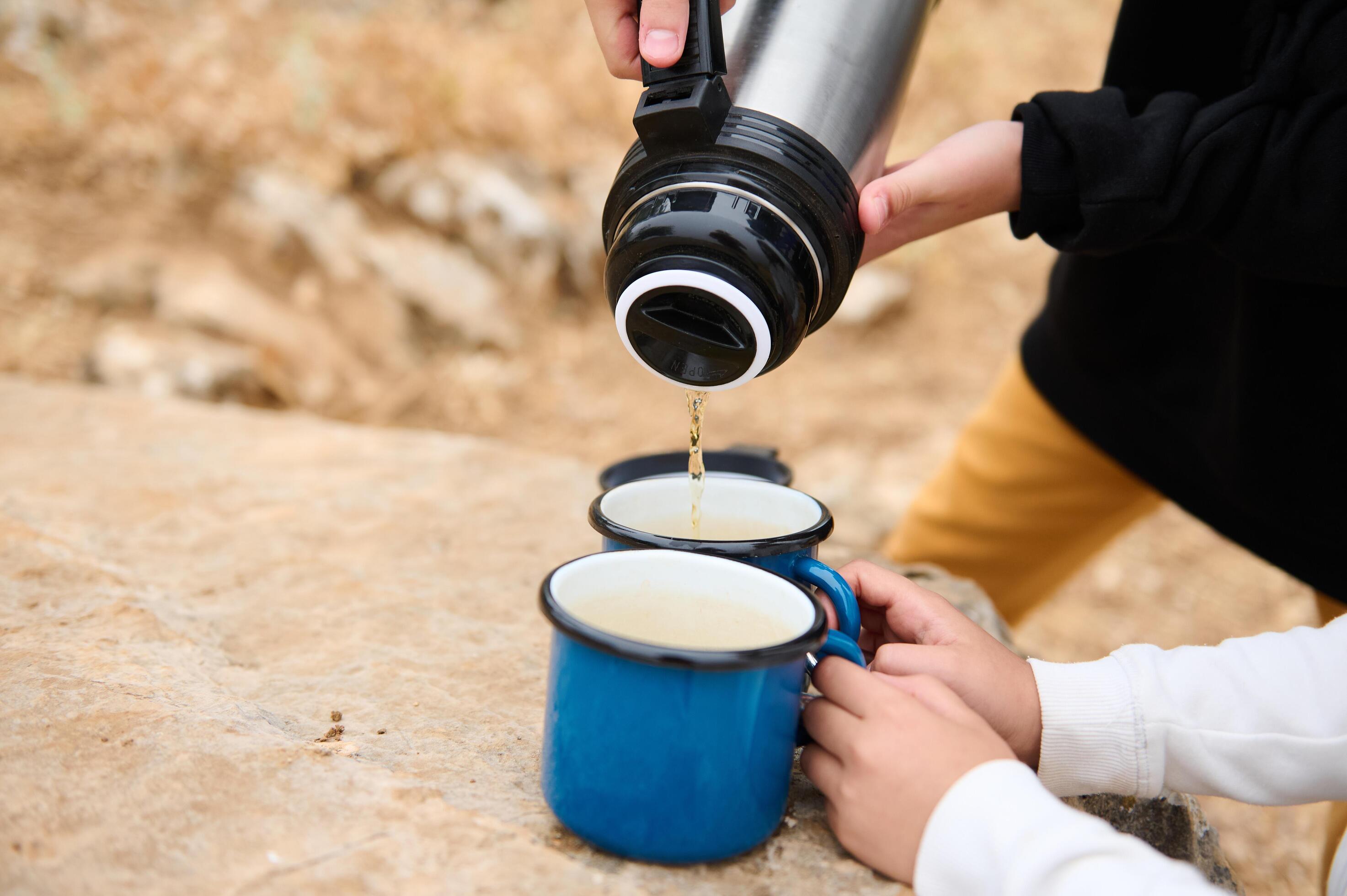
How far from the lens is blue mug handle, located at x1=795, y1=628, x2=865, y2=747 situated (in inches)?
34.3

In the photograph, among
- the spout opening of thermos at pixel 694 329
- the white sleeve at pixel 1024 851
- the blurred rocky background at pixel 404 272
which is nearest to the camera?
the white sleeve at pixel 1024 851

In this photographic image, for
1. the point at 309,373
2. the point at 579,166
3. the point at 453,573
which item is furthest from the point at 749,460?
the point at 579,166

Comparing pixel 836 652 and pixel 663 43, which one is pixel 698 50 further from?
pixel 836 652

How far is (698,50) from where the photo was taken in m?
0.95

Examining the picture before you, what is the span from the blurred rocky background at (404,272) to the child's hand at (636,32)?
1749mm

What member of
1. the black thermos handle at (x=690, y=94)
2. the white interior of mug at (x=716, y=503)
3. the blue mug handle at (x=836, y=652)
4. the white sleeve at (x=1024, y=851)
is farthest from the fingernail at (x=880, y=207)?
the white sleeve at (x=1024, y=851)

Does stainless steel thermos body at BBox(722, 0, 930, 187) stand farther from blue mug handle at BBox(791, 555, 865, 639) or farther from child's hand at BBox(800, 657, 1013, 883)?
child's hand at BBox(800, 657, 1013, 883)

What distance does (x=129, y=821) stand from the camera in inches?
31.8

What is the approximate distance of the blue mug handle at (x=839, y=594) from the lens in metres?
0.93

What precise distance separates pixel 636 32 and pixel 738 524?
0.54 m

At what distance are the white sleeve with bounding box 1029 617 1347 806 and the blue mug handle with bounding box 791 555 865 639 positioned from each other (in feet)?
0.59

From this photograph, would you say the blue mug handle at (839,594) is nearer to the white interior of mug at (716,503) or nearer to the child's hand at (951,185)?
the white interior of mug at (716,503)

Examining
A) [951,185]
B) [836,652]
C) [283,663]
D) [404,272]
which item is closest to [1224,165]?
[951,185]

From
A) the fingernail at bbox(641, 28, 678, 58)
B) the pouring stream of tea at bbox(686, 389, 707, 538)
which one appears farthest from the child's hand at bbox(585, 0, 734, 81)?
the pouring stream of tea at bbox(686, 389, 707, 538)
